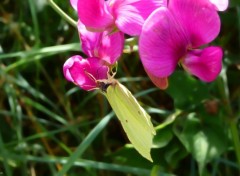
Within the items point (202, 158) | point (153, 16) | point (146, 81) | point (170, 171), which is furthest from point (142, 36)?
point (146, 81)

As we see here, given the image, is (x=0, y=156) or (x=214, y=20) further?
(x=0, y=156)

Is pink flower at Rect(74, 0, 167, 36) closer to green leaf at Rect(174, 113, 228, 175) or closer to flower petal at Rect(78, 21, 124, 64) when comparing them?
flower petal at Rect(78, 21, 124, 64)

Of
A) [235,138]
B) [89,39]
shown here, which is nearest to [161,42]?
[89,39]

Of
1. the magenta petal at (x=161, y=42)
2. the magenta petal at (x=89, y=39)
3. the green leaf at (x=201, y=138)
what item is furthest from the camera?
the green leaf at (x=201, y=138)

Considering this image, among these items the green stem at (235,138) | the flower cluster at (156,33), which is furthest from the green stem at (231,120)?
the flower cluster at (156,33)

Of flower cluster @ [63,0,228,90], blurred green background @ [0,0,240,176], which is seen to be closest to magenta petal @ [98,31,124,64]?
flower cluster @ [63,0,228,90]

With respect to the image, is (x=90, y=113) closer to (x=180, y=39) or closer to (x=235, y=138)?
(x=235, y=138)

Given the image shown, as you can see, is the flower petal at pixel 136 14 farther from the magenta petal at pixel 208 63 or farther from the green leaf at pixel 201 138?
the green leaf at pixel 201 138

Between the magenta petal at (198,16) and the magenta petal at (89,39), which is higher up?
the magenta petal at (198,16)

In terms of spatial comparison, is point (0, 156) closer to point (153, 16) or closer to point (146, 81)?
point (146, 81)
